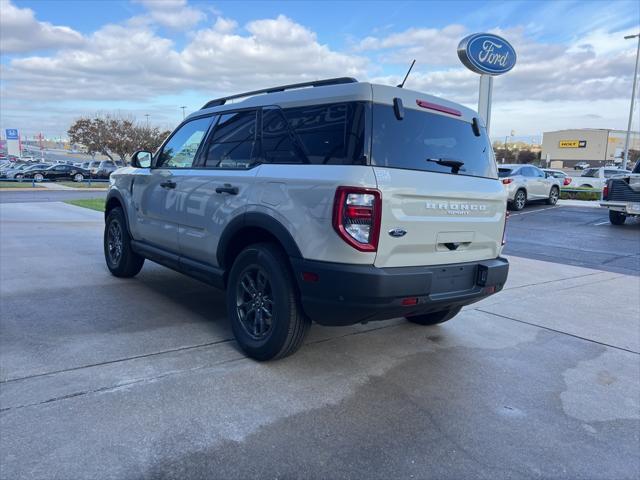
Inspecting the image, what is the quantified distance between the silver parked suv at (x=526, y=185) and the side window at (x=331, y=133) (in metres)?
13.8

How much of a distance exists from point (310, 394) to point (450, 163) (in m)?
1.99

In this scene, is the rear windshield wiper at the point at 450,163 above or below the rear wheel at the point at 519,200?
above

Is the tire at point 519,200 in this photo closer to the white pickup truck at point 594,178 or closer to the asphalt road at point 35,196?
the white pickup truck at point 594,178

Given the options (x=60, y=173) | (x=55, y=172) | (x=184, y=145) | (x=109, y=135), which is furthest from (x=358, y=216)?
(x=109, y=135)

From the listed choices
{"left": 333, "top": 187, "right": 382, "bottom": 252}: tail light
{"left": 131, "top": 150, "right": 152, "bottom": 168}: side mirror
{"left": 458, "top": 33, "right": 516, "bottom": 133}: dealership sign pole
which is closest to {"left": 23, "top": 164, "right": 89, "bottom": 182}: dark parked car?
{"left": 458, "top": 33, "right": 516, "bottom": 133}: dealership sign pole

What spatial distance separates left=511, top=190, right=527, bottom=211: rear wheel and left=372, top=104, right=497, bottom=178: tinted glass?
538 inches

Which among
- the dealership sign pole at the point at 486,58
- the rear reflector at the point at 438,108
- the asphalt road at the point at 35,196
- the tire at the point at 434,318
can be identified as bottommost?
the asphalt road at the point at 35,196

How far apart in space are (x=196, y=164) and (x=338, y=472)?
10.7 ft

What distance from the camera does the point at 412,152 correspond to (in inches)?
143

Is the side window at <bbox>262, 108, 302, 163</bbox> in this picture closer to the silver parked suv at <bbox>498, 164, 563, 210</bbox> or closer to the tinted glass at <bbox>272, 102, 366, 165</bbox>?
the tinted glass at <bbox>272, 102, 366, 165</bbox>

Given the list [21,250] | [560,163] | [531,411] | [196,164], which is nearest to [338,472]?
[531,411]

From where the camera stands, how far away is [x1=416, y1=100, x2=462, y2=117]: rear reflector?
382 cm

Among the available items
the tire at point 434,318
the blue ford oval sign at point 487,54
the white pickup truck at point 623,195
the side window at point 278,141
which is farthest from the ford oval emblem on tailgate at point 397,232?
the white pickup truck at point 623,195

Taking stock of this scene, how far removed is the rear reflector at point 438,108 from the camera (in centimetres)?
382
